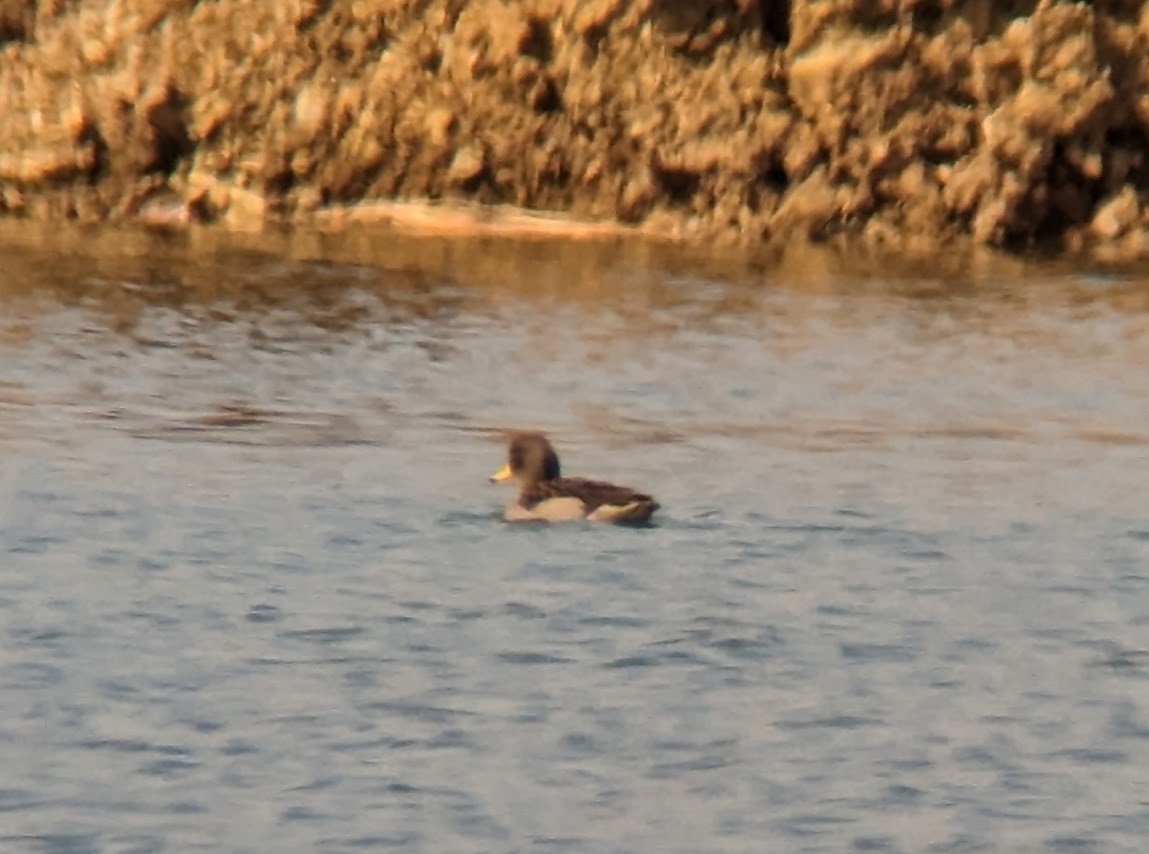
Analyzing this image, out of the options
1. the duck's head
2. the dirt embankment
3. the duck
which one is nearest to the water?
the duck

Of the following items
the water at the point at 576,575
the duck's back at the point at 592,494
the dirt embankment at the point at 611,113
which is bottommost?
the water at the point at 576,575

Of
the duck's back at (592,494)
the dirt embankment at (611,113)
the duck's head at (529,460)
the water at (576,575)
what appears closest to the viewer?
the water at (576,575)

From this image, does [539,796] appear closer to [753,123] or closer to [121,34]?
[753,123]

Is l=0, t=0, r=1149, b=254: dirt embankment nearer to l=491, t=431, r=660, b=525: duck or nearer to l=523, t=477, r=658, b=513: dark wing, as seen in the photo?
l=491, t=431, r=660, b=525: duck

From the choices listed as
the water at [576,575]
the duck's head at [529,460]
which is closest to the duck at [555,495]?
the duck's head at [529,460]

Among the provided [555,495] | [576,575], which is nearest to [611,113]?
[555,495]

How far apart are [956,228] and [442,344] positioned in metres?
7.14

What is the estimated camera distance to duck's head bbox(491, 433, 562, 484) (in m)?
15.0

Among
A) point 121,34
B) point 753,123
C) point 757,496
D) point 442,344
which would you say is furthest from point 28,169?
point 757,496

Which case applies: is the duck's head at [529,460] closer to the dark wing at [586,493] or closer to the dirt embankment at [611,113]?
the dark wing at [586,493]

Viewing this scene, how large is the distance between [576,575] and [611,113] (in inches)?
528

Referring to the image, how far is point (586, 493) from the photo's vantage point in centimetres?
1443

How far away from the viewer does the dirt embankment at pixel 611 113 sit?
25531 mm

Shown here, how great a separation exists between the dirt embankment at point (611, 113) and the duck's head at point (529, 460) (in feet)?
35.0
